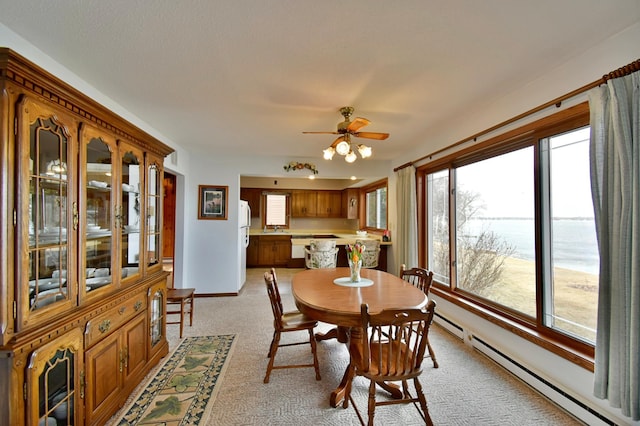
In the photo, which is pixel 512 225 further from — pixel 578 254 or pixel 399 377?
pixel 399 377

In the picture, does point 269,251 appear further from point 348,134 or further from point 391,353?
point 391,353

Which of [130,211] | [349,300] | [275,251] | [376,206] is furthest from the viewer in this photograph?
[275,251]

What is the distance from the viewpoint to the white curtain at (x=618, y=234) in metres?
1.43

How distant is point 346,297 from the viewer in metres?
2.08

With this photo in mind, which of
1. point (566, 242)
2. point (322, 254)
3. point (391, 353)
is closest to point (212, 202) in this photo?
point (322, 254)

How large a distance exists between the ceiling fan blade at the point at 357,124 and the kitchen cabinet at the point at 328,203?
512 centimetres

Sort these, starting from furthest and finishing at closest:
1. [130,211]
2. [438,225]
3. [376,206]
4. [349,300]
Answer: [376,206]
[438,225]
[130,211]
[349,300]

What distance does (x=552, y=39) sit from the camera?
1635mm

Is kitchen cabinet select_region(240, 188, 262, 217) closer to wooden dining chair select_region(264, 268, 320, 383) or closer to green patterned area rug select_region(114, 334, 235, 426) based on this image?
green patterned area rug select_region(114, 334, 235, 426)

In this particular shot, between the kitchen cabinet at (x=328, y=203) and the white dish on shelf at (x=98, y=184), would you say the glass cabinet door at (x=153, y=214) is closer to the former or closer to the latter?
the white dish on shelf at (x=98, y=184)

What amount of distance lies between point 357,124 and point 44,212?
213 cm

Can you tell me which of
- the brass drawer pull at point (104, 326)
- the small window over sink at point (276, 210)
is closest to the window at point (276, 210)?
the small window over sink at point (276, 210)

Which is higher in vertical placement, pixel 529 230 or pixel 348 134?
pixel 348 134

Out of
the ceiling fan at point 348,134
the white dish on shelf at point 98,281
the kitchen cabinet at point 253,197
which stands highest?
the ceiling fan at point 348,134
